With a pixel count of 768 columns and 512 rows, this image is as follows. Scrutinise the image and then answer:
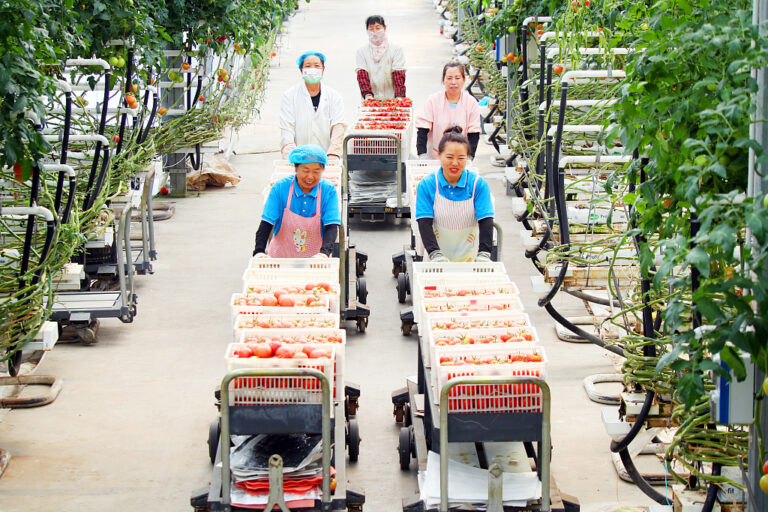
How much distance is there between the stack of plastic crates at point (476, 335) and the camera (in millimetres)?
4598

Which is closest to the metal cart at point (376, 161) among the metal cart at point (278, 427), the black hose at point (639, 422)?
the black hose at point (639, 422)

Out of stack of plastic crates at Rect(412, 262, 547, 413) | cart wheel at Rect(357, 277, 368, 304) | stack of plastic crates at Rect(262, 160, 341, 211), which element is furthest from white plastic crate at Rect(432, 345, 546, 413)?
cart wheel at Rect(357, 277, 368, 304)

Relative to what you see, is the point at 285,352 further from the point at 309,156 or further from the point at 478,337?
the point at 309,156

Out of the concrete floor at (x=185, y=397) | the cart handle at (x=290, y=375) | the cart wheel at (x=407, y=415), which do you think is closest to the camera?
the cart handle at (x=290, y=375)

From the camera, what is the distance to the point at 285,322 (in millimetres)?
5129

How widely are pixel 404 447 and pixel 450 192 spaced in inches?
66.4

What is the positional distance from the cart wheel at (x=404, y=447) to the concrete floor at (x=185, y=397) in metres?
0.08

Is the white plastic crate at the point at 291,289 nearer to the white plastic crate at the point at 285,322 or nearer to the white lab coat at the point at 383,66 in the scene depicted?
the white plastic crate at the point at 285,322

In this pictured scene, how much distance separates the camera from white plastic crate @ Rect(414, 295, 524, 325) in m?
5.38

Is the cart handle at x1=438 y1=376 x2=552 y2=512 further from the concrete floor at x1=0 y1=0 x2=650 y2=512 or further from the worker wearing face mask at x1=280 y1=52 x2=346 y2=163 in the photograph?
the worker wearing face mask at x1=280 y1=52 x2=346 y2=163

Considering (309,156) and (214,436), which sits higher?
(309,156)

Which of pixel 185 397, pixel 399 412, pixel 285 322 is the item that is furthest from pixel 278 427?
pixel 185 397

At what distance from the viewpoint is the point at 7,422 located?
647 cm

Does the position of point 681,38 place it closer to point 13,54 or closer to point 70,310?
point 13,54
